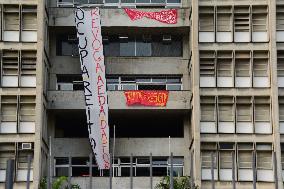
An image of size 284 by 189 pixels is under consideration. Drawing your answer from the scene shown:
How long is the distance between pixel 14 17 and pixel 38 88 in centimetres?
490

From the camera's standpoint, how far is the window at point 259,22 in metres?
43.7

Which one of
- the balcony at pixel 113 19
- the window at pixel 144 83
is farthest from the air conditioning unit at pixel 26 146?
the balcony at pixel 113 19

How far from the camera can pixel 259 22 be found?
144 feet

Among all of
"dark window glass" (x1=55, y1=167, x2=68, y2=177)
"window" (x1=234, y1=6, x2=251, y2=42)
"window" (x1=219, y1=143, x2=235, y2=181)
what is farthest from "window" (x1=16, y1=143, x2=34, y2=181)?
"window" (x1=234, y1=6, x2=251, y2=42)

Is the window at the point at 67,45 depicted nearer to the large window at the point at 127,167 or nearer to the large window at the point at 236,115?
the large window at the point at 127,167

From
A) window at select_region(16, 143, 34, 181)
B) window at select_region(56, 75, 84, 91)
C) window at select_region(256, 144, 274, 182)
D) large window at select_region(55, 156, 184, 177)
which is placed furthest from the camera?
window at select_region(56, 75, 84, 91)

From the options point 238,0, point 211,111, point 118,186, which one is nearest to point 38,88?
point 118,186

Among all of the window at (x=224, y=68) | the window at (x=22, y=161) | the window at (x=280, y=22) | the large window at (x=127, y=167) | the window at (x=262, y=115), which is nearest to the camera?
the window at (x=22, y=161)

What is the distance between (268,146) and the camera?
4238 cm

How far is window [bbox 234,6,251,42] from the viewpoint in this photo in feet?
144

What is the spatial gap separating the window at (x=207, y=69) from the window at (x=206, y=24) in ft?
3.19

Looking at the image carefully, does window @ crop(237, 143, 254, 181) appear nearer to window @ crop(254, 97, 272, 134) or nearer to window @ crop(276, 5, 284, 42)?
window @ crop(254, 97, 272, 134)

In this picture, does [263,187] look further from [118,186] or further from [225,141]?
[118,186]

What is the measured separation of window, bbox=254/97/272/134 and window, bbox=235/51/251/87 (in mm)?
1406
